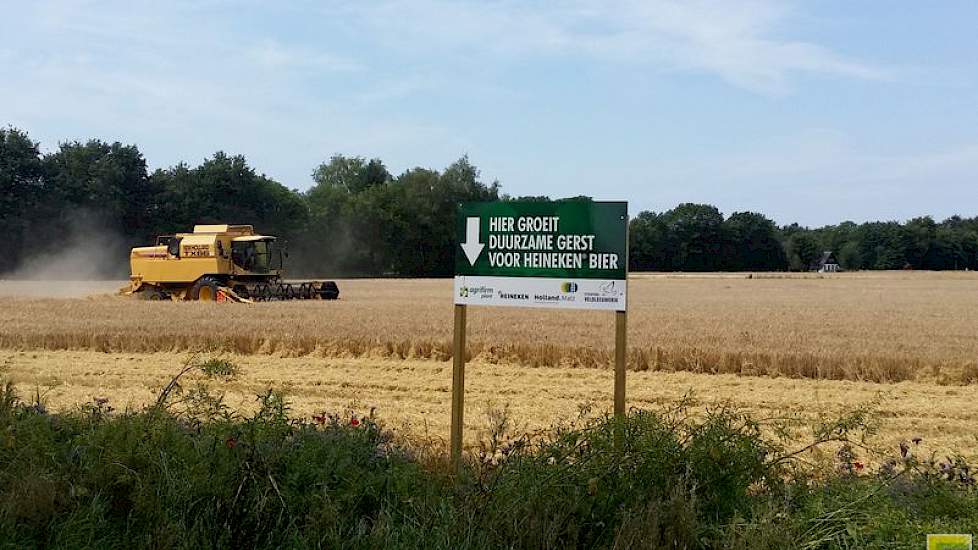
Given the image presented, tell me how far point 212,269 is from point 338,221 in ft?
185

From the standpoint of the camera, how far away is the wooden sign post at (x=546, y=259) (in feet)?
20.5

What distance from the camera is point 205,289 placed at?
33.6 metres

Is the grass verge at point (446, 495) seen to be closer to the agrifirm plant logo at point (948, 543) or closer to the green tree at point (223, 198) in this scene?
the agrifirm plant logo at point (948, 543)

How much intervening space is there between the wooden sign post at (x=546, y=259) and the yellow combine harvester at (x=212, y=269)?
27.6 m

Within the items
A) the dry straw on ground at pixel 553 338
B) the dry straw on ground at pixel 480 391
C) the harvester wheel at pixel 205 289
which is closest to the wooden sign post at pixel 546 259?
the dry straw on ground at pixel 480 391

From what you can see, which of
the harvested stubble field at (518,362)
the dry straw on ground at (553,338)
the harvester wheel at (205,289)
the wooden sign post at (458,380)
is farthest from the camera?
the harvester wheel at (205,289)

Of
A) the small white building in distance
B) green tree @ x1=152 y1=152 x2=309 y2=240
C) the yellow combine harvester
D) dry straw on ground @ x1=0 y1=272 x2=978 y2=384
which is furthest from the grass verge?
the small white building in distance


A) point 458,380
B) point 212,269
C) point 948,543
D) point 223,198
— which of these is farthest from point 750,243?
point 948,543

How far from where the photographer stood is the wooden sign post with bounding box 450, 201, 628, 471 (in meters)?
6.26

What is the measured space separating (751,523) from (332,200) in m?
89.7

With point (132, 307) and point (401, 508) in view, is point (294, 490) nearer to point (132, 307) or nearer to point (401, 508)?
point (401, 508)

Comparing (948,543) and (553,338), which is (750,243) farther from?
(948,543)

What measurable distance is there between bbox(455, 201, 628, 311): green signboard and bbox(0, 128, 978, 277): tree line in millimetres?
45482

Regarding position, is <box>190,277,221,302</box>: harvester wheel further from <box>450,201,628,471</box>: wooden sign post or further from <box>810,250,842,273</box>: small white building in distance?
<box>810,250,842,273</box>: small white building in distance
